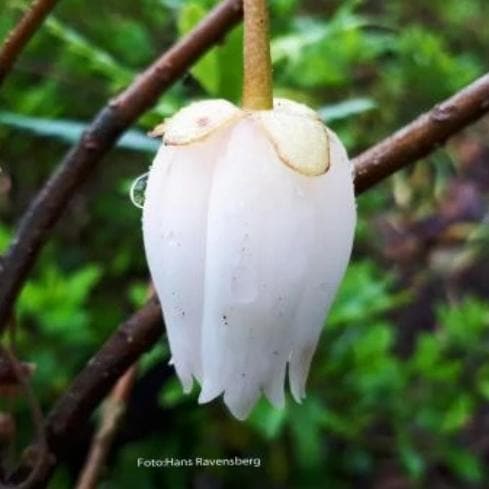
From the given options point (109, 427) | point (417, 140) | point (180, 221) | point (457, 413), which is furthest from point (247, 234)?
point (457, 413)

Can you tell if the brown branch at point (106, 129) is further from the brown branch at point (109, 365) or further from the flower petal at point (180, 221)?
the flower petal at point (180, 221)

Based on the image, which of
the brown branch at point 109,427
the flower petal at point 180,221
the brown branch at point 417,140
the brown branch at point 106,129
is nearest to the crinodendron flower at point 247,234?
the flower petal at point 180,221

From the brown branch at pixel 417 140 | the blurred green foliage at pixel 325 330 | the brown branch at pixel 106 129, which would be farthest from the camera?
the blurred green foliage at pixel 325 330

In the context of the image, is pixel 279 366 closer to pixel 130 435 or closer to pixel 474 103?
pixel 474 103

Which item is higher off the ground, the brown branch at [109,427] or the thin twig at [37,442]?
the thin twig at [37,442]

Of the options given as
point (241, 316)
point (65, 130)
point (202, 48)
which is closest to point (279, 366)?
point (241, 316)

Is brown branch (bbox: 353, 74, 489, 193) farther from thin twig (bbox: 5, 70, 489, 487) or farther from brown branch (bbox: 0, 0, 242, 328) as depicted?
brown branch (bbox: 0, 0, 242, 328)

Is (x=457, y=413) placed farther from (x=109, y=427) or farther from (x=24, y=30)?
(x=24, y=30)
